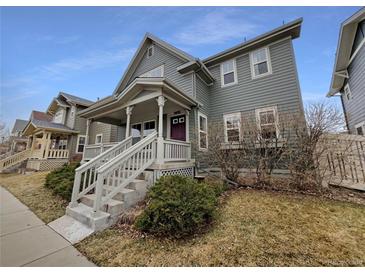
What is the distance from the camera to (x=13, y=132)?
3250 cm

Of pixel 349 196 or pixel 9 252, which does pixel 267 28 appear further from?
pixel 9 252

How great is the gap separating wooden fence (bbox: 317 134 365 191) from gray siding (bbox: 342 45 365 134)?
5254mm

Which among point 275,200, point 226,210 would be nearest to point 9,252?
point 226,210

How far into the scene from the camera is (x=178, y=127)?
916cm

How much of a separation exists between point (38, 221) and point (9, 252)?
159 centimetres

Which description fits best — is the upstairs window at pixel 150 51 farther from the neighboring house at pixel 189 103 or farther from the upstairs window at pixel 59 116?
the upstairs window at pixel 59 116

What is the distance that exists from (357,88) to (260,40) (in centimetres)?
674

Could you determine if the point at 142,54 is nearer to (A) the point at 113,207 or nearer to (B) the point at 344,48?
(A) the point at 113,207

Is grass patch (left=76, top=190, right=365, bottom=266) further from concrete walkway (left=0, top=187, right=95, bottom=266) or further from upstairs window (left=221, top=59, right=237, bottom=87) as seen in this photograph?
upstairs window (left=221, top=59, right=237, bottom=87)

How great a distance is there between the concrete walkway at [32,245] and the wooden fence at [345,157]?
6.57 m

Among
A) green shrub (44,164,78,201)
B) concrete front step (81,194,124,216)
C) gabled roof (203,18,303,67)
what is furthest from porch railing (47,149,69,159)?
gabled roof (203,18,303,67)

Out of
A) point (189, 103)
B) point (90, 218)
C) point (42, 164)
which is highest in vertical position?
point (189, 103)

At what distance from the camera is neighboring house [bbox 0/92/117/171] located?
47.5 feet

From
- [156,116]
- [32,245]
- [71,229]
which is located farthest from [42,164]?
[32,245]
